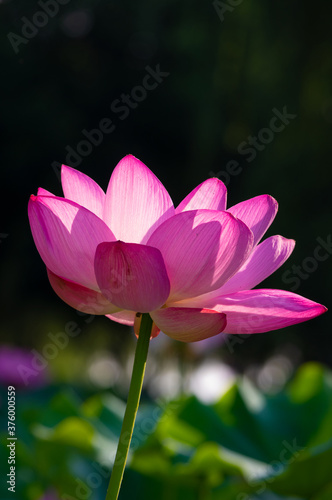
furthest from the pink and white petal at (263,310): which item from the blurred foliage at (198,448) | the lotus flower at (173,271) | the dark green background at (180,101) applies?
the dark green background at (180,101)

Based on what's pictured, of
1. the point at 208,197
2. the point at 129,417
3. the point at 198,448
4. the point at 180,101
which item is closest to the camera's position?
the point at 129,417

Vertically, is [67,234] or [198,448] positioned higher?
[67,234]

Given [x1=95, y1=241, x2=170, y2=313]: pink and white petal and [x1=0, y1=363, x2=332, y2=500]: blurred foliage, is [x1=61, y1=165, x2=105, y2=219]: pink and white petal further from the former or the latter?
[x1=0, y1=363, x2=332, y2=500]: blurred foliage

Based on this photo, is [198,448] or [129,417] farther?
[198,448]

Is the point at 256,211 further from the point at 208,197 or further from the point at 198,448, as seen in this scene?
the point at 198,448

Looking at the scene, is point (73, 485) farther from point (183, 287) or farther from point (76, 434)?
point (183, 287)

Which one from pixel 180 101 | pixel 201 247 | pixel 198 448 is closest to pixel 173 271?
pixel 201 247

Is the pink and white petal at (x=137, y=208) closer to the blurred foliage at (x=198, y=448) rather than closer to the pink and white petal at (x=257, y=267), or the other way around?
the pink and white petal at (x=257, y=267)

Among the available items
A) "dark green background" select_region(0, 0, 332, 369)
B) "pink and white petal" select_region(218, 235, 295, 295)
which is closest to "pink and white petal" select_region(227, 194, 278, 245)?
"pink and white petal" select_region(218, 235, 295, 295)
